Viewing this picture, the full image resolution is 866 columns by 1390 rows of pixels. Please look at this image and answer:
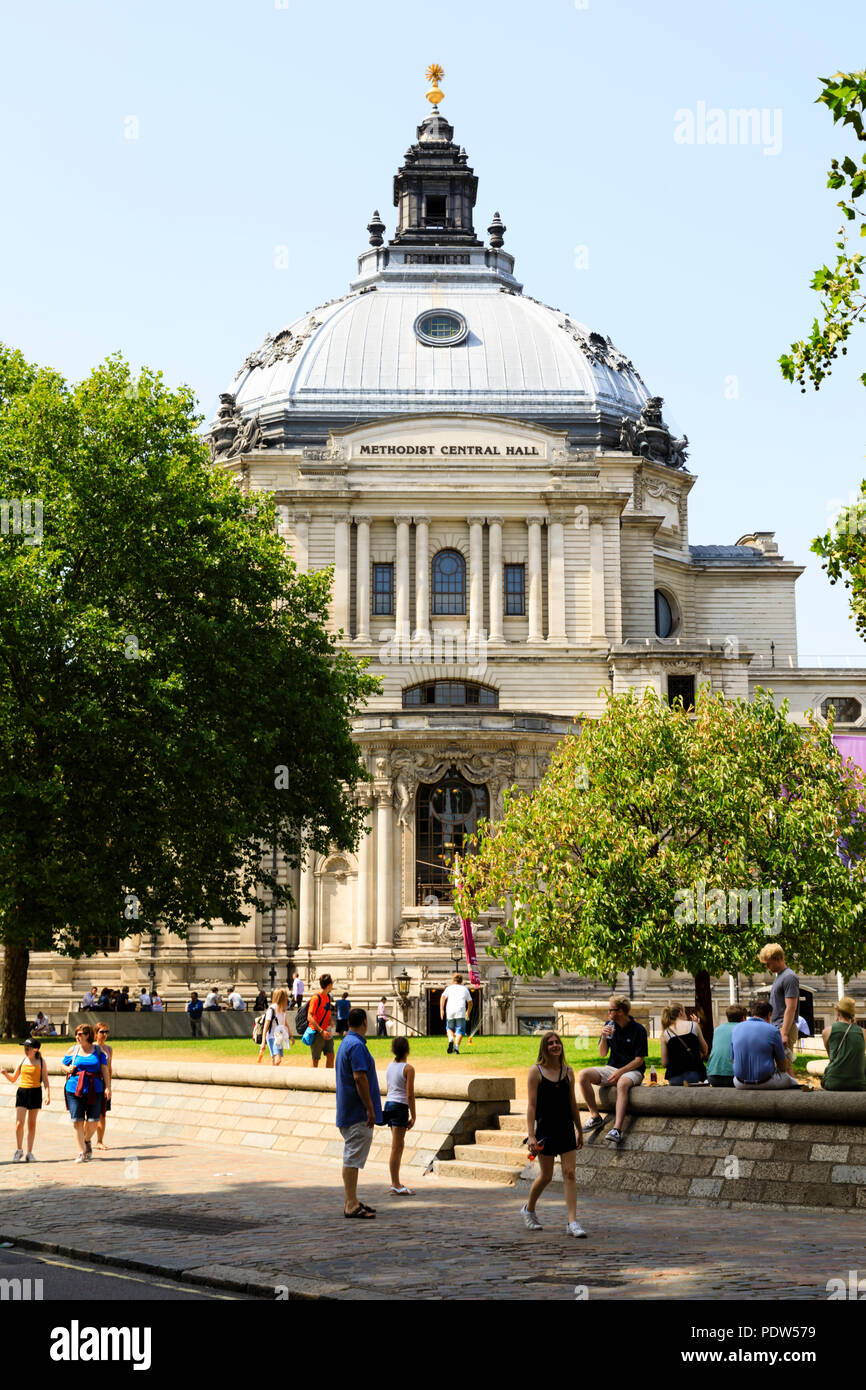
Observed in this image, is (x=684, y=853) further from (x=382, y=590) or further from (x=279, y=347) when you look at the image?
(x=279, y=347)

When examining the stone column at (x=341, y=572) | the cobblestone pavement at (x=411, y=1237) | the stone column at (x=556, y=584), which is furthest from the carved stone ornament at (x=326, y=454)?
the cobblestone pavement at (x=411, y=1237)

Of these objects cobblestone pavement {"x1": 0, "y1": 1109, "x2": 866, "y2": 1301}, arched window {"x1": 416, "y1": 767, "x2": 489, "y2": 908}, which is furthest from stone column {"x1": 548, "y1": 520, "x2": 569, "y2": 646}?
cobblestone pavement {"x1": 0, "y1": 1109, "x2": 866, "y2": 1301}

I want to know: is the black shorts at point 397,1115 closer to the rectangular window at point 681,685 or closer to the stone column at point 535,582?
the rectangular window at point 681,685

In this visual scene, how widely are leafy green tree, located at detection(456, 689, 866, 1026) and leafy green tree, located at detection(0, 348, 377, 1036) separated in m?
7.88

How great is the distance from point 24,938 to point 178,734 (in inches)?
248

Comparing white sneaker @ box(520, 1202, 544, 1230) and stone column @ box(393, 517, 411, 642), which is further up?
stone column @ box(393, 517, 411, 642)

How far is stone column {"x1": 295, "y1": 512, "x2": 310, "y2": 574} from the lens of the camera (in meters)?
67.4

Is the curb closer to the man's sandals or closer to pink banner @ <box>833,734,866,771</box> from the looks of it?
the man's sandals

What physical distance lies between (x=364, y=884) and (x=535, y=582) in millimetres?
16223

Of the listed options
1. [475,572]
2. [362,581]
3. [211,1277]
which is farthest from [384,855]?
[211,1277]

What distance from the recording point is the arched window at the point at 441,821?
60625 millimetres

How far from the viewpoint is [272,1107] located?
75.4ft
